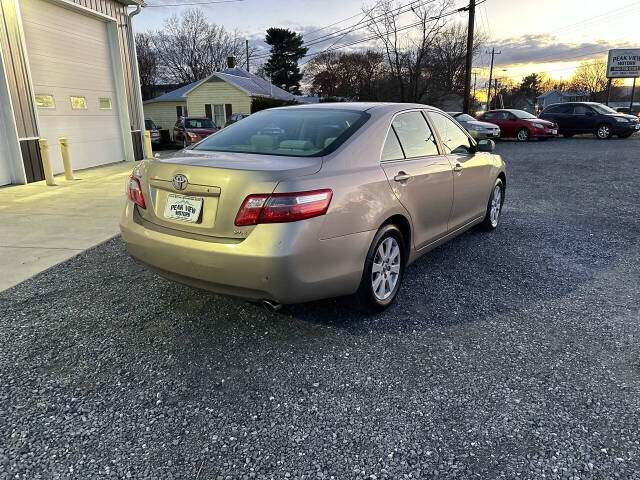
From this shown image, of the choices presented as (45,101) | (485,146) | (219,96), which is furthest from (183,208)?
(219,96)

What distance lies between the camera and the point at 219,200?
2.72 metres

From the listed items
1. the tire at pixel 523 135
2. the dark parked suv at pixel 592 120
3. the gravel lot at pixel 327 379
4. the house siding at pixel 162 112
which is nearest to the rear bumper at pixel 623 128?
the dark parked suv at pixel 592 120

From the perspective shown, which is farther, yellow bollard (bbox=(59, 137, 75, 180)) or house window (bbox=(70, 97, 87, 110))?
house window (bbox=(70, 97, 87, 110))

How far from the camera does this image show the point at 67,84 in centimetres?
1084

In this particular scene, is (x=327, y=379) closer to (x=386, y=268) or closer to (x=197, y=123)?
(x=386, y=268)

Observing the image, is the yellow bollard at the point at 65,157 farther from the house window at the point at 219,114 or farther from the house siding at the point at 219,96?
the house window at the point at 219,114

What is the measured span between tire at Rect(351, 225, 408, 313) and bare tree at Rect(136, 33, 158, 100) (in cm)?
5793

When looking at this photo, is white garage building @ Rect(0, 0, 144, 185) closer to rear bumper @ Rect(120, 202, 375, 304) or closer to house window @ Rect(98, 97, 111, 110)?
house window @ Rect(98, 97, 111, 110)

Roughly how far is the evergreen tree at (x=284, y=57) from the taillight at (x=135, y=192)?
54.4m

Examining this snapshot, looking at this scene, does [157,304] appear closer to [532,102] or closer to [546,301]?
[546,301]

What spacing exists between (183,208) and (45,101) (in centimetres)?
928

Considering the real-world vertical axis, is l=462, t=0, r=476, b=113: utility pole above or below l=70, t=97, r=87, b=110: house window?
above

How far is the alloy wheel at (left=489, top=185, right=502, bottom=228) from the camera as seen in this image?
5.47 meters

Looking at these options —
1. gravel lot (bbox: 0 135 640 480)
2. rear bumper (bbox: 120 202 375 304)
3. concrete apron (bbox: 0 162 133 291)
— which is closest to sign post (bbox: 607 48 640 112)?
gravel lot (bbox: 0 135 640 480)
